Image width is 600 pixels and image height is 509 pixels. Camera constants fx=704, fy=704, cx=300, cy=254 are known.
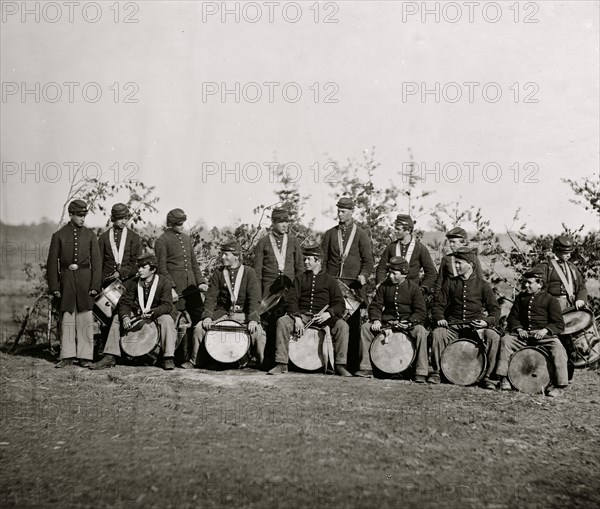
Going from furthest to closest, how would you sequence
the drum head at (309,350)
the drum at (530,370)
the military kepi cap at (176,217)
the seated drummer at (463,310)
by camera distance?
the military kepi cap at (176,217) < the drum head at (309,350) < the seated drummer at (463,310) < the drum at (530,370)

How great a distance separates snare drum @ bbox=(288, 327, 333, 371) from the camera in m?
9.16

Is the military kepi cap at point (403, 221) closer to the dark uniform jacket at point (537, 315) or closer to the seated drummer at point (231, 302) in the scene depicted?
the dark uniform jacket at point (537, 315)

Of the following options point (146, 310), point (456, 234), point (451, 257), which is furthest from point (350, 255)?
point (146, 310)

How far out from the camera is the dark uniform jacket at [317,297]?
9430 millimetres

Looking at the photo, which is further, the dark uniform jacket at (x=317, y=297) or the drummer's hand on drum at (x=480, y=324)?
the dark uniform jacket at (x=317, y=297)

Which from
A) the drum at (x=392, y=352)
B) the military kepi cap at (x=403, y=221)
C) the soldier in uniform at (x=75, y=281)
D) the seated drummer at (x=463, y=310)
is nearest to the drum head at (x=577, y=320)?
the seated drummer at (x=463, y=310)

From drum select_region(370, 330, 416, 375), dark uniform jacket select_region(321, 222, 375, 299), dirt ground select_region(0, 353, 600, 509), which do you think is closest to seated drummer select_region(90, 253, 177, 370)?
dirt ground select_region(0, 353, 600, 509)

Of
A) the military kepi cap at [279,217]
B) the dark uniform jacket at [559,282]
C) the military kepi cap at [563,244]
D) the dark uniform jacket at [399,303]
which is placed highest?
the military kepi cap at [279,217]

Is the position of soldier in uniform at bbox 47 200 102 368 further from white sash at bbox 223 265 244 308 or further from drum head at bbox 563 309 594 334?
drum head at bbox 563 309 594 334

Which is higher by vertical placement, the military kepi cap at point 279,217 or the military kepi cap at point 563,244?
the military kepi cap at point 279,217

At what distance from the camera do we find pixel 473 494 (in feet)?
15.9

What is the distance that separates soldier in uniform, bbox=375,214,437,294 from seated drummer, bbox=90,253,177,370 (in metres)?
2.99

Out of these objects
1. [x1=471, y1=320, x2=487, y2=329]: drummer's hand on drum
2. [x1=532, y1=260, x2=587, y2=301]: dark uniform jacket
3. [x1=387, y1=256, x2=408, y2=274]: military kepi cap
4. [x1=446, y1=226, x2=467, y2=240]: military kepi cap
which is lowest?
[x1=471, y1=320, x2=487, y2=329]: drummer's hand on drum

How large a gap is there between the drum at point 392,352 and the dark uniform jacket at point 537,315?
4.31ft
